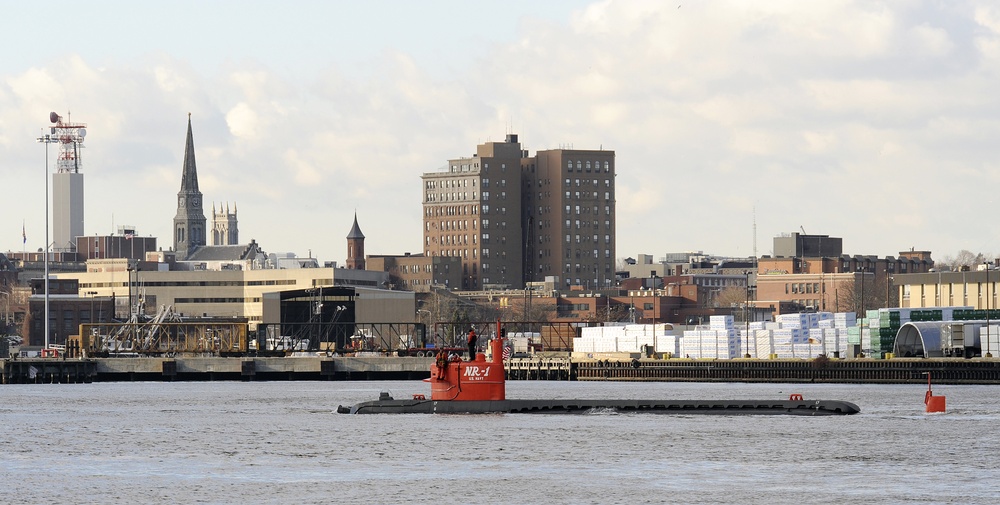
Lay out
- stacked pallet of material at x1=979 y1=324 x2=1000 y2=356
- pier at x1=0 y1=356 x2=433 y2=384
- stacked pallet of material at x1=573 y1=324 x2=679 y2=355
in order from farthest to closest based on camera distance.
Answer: stacked pallet of material at x1=573 y1=324 x2=679 y2=355 → pier at x1=0 y1=356 x2=433 y2=384 → stacked pallet of material at x1=979 y1=324 x2=1000 y2=356

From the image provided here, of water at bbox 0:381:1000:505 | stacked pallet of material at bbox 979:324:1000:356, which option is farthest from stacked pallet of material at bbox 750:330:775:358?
water at bbox 0:381:1000:505

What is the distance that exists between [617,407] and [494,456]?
20.3 metres

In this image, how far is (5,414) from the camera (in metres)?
112

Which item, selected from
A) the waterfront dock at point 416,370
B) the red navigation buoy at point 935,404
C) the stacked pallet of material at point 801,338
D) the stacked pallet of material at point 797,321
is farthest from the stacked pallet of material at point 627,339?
the red navigation buoy at point 935,404

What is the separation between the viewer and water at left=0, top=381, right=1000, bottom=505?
2509 inches

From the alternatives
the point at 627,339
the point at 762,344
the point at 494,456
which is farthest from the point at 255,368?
the point at 494,456

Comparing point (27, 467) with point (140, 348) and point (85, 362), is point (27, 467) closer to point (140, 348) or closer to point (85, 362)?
point (85, 362)

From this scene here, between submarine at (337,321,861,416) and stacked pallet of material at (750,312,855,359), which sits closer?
submarine at (337,321,861,416)

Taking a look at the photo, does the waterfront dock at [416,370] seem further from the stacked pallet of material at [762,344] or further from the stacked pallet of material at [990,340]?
the stacked pallet of material at [762,344]

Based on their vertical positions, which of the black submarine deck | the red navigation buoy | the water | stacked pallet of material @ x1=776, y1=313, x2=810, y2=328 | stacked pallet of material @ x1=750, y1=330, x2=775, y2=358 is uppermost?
stacked pallet of material @ x1=776, y1=313, x2=810, y2=328

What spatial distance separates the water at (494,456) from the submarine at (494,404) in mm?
1054

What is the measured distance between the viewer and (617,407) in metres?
95.2

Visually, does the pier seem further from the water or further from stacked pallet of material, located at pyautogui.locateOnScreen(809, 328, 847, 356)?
the water

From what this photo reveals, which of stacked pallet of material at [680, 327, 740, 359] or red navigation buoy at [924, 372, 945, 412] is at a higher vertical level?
stacked pallet of material at [680, 327, 740, 359]
